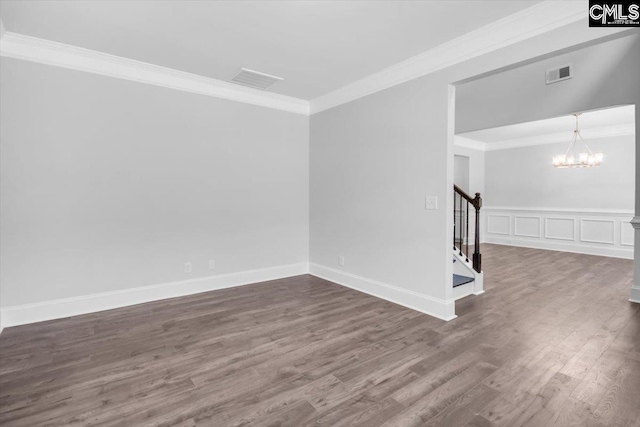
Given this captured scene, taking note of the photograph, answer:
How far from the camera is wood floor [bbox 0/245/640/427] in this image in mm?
1780

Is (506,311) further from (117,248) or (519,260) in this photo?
(117,248)

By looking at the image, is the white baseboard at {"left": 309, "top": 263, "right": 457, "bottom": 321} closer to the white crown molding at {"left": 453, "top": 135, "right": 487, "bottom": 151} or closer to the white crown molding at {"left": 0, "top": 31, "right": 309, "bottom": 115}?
the white crown molding at {"left": 0, "top": 31, "right": 309, "bottom": 115}

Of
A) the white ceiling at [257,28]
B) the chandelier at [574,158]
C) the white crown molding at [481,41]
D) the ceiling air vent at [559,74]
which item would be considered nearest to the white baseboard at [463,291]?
Result: the white crown molding at [481,41]

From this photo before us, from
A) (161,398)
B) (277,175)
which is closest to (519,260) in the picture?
(277,175)

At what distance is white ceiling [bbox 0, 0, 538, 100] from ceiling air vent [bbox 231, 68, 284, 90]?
0.14 metres

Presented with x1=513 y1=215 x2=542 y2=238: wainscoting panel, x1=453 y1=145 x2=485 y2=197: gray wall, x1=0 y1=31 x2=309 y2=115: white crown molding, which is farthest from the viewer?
x1=453 y1=145 x2=485 y2=197: gray wall

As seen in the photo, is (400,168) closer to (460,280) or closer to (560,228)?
(460,280)

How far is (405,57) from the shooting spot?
11.1ft

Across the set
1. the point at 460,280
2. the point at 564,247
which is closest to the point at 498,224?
the point at 564,247

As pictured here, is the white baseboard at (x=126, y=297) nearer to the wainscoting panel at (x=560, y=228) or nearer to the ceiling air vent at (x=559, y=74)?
the ceiling air vent at (x=559, y=74)

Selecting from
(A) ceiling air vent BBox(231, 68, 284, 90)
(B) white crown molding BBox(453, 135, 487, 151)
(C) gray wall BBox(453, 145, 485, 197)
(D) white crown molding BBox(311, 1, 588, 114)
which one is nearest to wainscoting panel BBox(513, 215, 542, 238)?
(C) gray wall BBox(453, 145, 485, 197)

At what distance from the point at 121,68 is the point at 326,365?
3659 millimetres

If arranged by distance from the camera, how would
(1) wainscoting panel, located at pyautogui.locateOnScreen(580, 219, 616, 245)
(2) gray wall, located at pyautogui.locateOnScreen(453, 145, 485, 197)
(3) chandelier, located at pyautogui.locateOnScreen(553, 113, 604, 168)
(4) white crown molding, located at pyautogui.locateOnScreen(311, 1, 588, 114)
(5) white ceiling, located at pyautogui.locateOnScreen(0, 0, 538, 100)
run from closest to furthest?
(4) white crown molding, located at pyautogui.locateOnScreen(311, 1, 588, 114), (5) white ceiling, located at pyautogui.locateOnScreen(0, 0, 538, 100), (3) chandelier, located at pyautogui.locateOnScreen(553, 113, 604, 168), (1) wainscoting panel, located at pyautogui.locateOnScreen(580, 219, 616, 245), (2) gray wall, located at pyautogui.locateOnScreen(453, 145, 485, 197)

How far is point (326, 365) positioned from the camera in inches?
90.4
